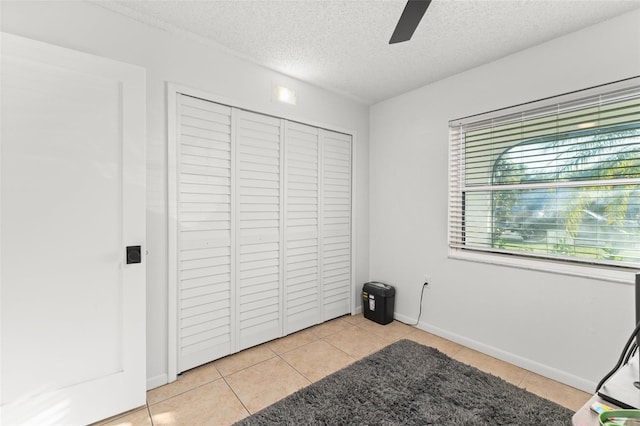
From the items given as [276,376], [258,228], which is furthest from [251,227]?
[276,376]

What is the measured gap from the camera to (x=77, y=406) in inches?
67.6

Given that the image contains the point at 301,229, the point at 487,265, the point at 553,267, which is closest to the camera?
the point at 553,267

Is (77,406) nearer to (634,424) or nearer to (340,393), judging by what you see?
(340,393)

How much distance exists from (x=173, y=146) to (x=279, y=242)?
1266mm

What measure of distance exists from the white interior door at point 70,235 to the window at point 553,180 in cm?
279

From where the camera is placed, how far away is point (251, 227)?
2.69 metres


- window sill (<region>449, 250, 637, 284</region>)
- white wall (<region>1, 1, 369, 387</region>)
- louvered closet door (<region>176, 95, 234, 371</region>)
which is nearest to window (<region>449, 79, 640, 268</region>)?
window sill (<region>449, 250, 637, 284</region>)

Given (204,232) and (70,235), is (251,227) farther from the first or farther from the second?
(70,235)

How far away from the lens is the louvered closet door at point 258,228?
2.62 meters

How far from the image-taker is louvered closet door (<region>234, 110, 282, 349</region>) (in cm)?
262

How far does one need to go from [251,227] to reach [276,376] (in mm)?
1253

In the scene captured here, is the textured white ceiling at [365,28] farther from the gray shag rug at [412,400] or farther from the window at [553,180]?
the gray shag rug at [412,400]

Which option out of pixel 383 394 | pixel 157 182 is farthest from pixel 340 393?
pixel 157 182

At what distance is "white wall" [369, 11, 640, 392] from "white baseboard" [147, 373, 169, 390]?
2.42m
